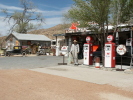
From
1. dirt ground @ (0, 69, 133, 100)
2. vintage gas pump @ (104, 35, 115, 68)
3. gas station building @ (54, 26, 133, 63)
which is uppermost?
gas station building @ (54, 26, 133, 63)

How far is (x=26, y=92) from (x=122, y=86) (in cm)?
369

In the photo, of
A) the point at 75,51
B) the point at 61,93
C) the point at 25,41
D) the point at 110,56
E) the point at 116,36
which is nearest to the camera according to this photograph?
the point at 61,93

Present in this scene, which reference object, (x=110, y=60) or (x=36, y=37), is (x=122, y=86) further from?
(x=36, y=37)

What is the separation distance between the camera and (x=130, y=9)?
1269 cm

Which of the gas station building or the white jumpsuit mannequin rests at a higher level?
the gas station building

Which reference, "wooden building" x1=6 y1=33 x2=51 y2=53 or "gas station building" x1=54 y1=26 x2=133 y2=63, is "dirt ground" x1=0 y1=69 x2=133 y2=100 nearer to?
"gas station building" x1=54 y1=26 x2=133 y2=63

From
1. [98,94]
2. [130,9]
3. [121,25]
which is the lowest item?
[98,94]

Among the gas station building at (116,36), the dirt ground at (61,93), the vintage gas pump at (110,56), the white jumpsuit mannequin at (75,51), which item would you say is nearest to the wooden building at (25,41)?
the gas station building at (116,36)

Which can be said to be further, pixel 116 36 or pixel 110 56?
pixel 116 36

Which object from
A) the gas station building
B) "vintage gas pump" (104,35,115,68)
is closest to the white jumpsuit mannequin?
the gas station building

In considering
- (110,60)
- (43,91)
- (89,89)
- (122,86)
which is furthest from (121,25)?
(43,91)

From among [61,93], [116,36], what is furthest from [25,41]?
[61,93]

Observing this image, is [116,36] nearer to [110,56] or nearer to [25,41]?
[110,56]

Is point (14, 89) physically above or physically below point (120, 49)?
below
